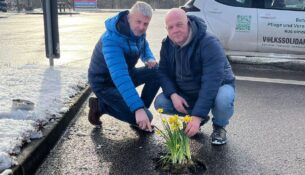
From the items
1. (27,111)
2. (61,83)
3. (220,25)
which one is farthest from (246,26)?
(27,111)

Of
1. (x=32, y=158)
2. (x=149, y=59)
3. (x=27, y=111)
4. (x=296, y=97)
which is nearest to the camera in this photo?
(x=32, y=158)

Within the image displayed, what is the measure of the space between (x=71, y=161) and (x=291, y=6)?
19.1ft

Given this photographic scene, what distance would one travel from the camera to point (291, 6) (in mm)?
7984

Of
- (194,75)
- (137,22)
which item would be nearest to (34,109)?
(137,22)

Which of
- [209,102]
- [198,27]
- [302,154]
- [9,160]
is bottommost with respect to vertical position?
[302,154]

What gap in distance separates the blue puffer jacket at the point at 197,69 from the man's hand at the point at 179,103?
7 centimetres

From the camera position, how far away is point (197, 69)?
3.94 m

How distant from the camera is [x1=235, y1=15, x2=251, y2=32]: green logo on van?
7945 mm

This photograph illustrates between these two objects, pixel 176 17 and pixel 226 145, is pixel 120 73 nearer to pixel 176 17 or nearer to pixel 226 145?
pixel 176 17

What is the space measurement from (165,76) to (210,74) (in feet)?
1.78

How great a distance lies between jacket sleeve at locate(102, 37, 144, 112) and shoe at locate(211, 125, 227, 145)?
0.87 meters

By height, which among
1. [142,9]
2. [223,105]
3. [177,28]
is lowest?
[223,105]

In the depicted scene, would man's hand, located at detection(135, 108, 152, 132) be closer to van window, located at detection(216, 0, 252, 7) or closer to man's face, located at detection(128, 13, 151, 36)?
man's face, located at detection(128, 13, 151, 36)

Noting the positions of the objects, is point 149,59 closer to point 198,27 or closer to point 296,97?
point 198,27
